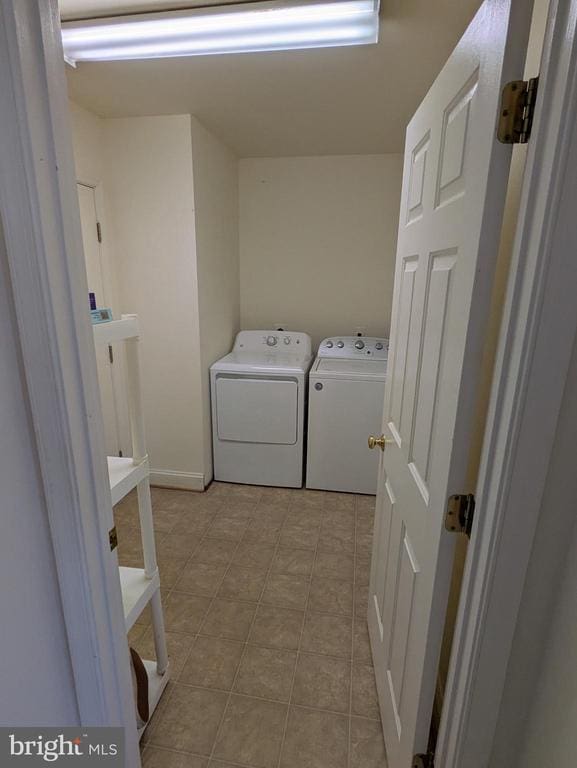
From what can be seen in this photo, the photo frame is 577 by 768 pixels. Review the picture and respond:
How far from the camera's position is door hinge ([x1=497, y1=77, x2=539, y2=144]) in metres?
0.63

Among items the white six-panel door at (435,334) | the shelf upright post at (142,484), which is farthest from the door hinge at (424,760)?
the shelf upright post at (142,484)

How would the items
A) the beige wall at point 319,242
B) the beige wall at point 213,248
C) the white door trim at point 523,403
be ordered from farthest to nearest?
the beige wall at point 319,242 → the beige wall at point 213,248 → the white door trim at point 523,403

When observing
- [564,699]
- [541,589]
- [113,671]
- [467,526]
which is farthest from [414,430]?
[113,671]

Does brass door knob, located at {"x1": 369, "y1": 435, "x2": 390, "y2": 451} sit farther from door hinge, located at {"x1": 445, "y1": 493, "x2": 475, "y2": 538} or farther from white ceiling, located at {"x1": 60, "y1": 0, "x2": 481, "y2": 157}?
white ceiling, located at {"x1": 60, "y1": 0, "x2": 481, "y2": 157}

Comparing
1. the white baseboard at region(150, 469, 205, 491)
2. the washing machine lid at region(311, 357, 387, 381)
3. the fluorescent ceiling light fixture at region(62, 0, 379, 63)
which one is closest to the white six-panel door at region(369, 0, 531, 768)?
the fluorescent ceiling light fixture at region(62, 0, 379, 63)

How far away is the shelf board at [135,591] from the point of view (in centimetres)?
125

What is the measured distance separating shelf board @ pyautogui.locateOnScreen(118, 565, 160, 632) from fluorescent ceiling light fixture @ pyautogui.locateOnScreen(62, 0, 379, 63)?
1904 millimetres


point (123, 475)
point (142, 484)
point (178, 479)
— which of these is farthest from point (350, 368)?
A: point (123, 475)

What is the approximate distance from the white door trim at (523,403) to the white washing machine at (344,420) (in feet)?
6.27

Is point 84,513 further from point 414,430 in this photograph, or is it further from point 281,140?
point 281,140

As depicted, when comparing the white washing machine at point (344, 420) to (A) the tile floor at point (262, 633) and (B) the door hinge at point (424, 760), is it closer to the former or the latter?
(A) the tile floor at point (262, 633)

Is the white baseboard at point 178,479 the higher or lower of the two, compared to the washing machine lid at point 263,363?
lower

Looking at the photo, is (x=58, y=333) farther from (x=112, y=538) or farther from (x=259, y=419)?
(x=259, y=419)

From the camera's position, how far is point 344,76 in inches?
74.2
